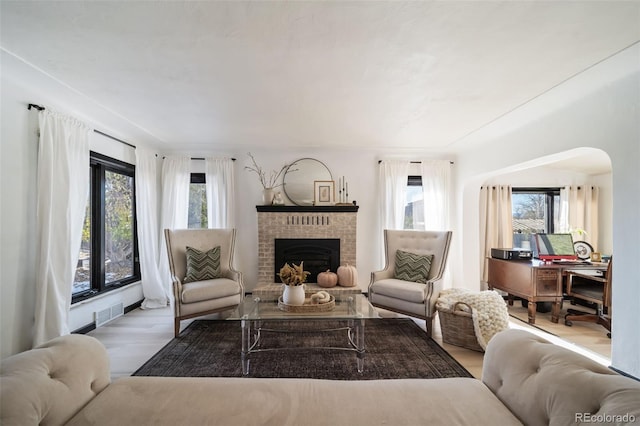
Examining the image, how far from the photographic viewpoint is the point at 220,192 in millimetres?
4566

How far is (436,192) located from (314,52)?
3562 mm

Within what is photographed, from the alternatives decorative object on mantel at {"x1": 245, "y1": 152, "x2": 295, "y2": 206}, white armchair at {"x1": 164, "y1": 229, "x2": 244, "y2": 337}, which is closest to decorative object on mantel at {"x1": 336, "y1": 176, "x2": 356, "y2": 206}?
decorative object on mantel at {"x1": 245, "y1": 152, "x2": 295, "y2": 206}

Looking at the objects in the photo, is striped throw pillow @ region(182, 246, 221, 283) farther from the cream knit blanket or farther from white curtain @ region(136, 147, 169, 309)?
the cream knit blanket

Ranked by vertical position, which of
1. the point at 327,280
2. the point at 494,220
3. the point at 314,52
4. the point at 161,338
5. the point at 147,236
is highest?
the point at 314,52

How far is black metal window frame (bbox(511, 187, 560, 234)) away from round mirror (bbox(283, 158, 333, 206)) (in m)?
3.56

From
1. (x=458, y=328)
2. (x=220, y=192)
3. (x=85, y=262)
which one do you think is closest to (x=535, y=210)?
(x=458, y=328)

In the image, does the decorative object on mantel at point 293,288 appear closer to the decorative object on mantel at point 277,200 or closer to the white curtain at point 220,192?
the decorative object on mantel at point 277,200

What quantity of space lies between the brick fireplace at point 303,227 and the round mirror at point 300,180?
0.89 ft

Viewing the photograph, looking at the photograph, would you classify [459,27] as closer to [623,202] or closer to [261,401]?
[623,202]

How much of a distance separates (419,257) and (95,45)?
3708 mm

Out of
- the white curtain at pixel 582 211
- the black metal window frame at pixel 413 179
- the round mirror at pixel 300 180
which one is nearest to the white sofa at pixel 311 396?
the round mirror at pixel 300 180

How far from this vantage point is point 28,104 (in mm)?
2504

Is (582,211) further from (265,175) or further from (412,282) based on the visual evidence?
(265,175)

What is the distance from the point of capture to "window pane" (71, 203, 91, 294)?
322 cm
